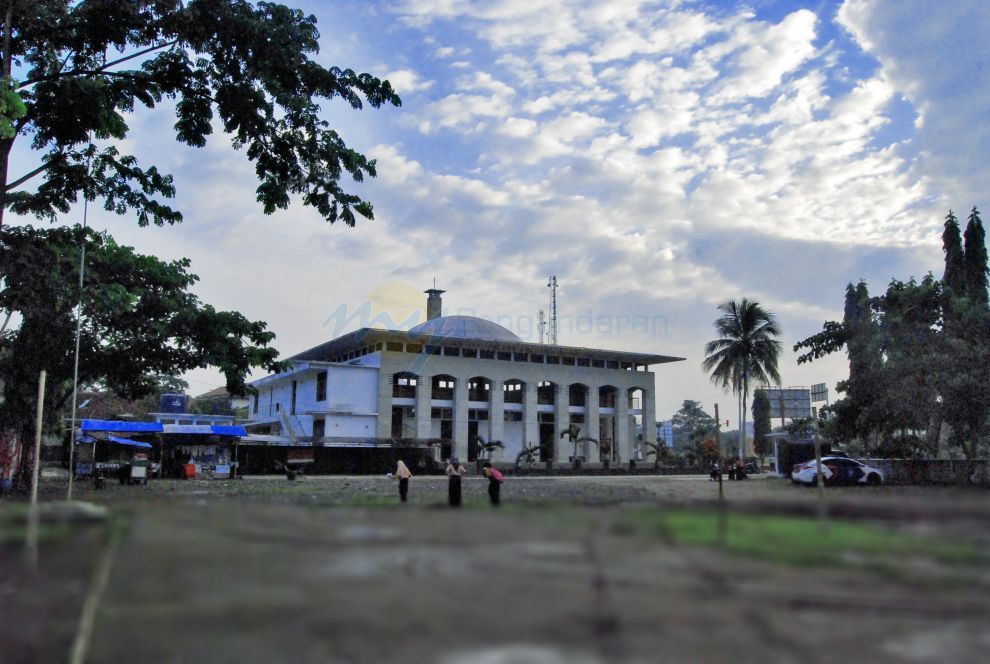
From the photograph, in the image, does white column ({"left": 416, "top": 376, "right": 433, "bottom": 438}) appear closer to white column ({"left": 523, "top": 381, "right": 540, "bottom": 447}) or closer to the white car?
white column ({"left": 523, "top": 381, "right": 540, "bottom": 447})

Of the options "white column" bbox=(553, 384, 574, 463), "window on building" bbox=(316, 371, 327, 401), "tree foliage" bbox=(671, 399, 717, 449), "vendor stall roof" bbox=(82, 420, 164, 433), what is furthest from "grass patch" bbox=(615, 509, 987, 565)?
"tree foliage" bbox=(671, 399, 717, 449)

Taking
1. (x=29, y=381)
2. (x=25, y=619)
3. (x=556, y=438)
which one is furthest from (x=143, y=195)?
(x=556, y=438)

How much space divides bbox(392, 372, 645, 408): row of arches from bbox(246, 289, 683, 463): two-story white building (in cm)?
8

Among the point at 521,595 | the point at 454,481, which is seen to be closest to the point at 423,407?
the point at 454,481

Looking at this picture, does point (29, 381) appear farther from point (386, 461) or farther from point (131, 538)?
point (386, 461)

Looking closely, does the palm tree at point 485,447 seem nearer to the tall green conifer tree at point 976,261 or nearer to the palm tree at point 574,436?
the palm tree at point 574,436

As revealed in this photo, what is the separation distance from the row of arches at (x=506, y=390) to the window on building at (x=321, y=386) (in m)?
4.68

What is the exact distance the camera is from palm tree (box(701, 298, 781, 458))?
148 ft

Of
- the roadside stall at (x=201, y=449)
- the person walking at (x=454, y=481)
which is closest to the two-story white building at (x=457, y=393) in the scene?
the roadside stall at (x=201, y=449)

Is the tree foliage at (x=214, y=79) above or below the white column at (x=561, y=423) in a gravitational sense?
above

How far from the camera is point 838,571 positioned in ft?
8.75

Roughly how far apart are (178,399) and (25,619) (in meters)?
48.6

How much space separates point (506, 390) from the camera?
197ft

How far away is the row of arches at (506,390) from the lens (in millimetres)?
53375
